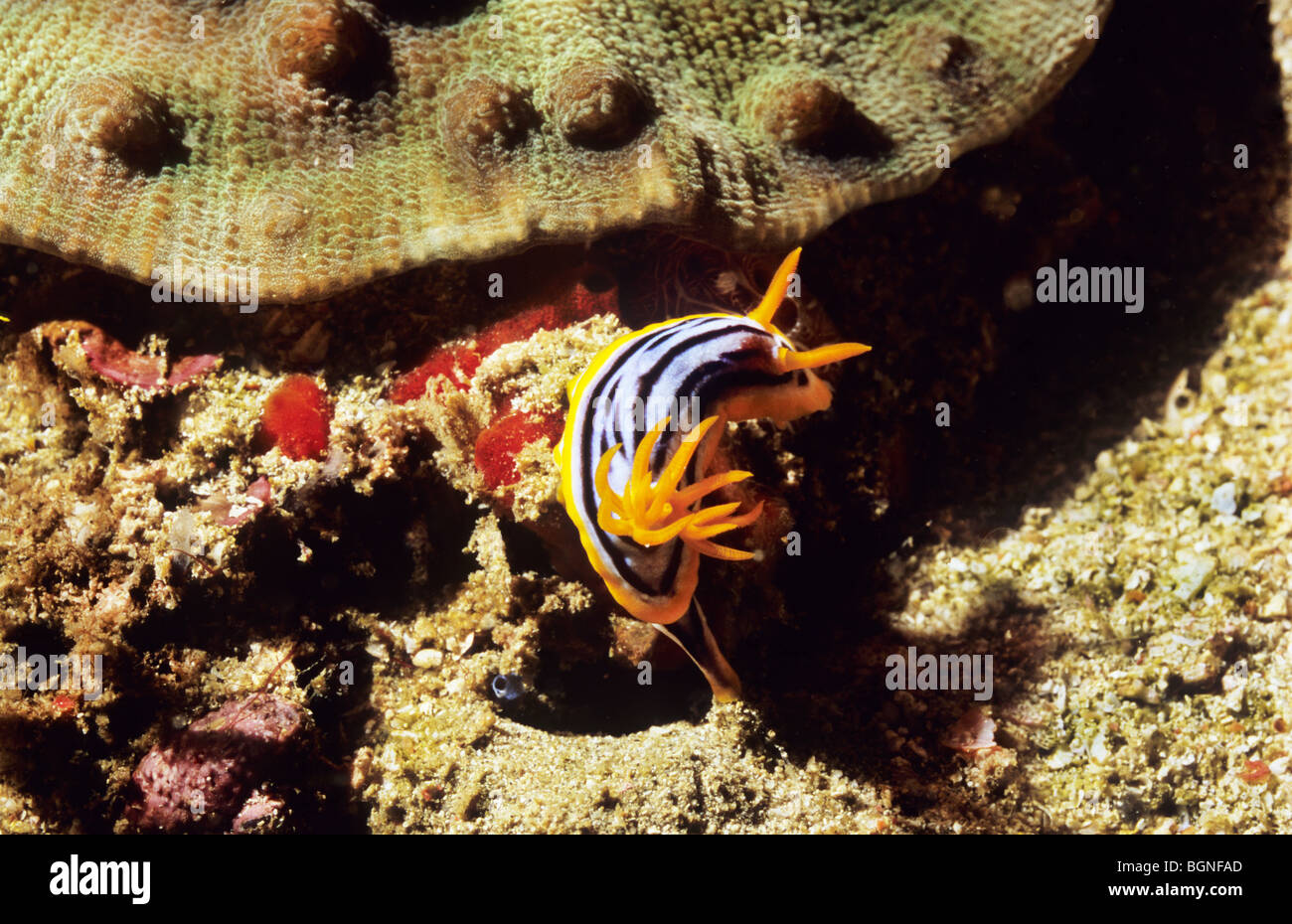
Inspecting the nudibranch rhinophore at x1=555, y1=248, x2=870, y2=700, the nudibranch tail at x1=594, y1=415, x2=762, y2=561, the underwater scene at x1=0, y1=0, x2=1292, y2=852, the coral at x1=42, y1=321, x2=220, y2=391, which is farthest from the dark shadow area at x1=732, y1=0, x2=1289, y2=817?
the coral at x1=42, y1=321, x2=220, y2=391

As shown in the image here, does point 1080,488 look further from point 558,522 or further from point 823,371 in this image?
point 558,522

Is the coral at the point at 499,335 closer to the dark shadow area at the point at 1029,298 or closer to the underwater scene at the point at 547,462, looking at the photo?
the underwater scene at the point at 547,462

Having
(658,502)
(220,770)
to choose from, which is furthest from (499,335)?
(220,770)

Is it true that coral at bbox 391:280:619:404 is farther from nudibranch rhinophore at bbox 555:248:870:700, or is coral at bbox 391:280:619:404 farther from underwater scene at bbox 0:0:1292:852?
nudibranch rhinophore at bbox 555:248:870:700

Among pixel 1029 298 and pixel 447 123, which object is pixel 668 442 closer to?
pixel 447 123
